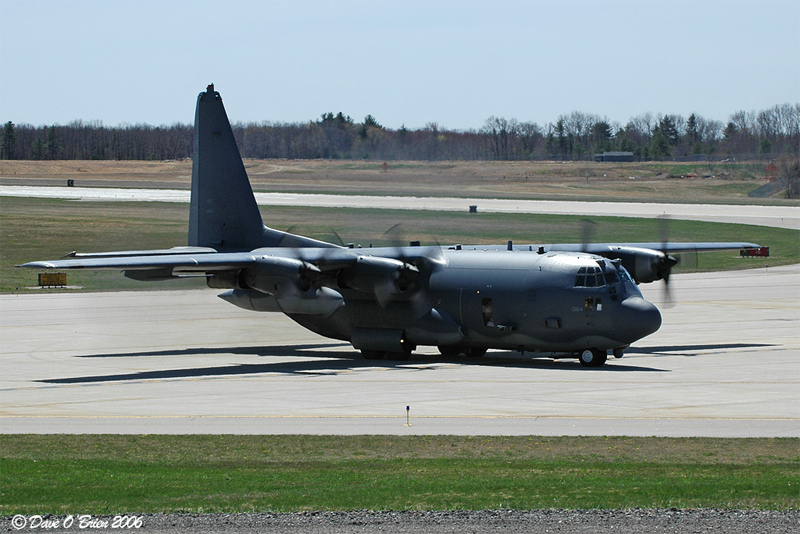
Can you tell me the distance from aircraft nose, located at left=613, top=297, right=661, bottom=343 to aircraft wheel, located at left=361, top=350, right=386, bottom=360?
8.62 m

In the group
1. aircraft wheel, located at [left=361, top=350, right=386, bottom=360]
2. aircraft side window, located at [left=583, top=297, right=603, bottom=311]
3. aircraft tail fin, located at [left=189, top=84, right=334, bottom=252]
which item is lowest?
aircraft wheel, located at [left=361, top=350, right=386, bottom=360]

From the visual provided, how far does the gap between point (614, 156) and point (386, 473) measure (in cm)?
10547

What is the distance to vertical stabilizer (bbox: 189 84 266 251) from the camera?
38750 mm

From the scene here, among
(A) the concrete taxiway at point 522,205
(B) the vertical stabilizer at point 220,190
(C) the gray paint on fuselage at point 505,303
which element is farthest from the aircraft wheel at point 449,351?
(A) the concrete taxiway at point 522,205

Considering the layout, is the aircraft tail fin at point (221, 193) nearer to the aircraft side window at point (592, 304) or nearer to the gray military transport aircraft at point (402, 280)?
the gray military transport aircraft at point (402, 280)

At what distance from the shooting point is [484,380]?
2972 cm

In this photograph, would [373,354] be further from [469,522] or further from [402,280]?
[469,522]

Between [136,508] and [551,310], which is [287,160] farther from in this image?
[136,508]

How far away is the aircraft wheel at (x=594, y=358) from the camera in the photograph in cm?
3238

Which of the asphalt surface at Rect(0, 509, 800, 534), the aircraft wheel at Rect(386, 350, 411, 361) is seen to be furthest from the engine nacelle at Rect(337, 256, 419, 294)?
the asphalt surface at Rect(0, 509, 800, 534)

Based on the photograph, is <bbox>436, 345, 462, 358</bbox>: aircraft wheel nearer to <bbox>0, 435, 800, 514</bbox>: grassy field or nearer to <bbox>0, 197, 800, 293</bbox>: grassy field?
<bbox>0, 435, 800, 514</bbox>: grassy field

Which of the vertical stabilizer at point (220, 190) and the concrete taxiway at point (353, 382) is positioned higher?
the vertical stabilizer at point (220, 190)

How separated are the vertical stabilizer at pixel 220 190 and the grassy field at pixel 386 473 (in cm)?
1794

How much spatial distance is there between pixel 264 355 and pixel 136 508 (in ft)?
75.1
